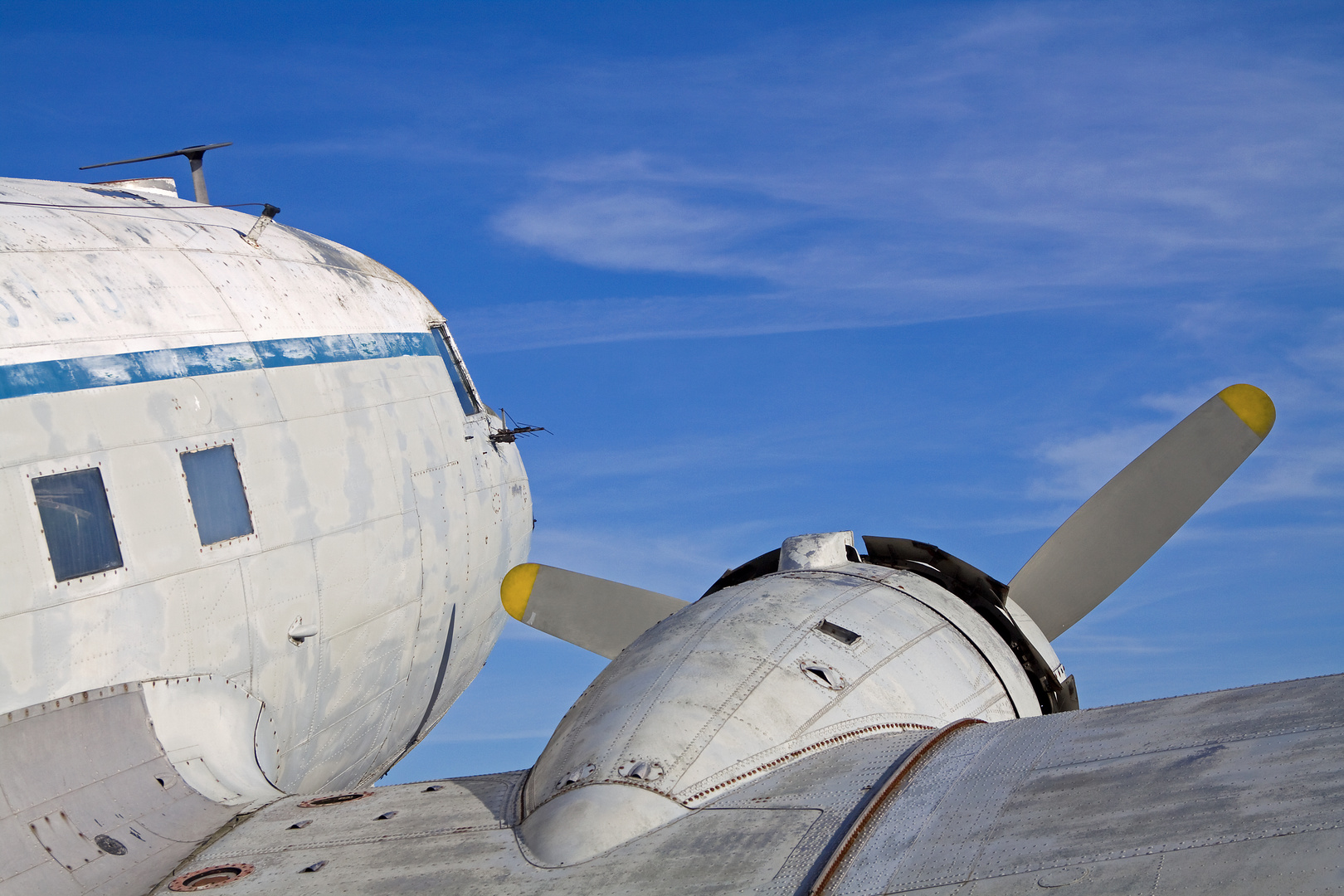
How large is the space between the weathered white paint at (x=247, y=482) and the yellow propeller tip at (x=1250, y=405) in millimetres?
7878

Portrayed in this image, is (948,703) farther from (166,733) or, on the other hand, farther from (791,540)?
(166,733)

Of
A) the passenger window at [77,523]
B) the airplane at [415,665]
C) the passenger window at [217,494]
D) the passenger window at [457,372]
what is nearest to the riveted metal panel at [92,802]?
the airplane at [415,665]

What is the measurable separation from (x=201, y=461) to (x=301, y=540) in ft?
3.81

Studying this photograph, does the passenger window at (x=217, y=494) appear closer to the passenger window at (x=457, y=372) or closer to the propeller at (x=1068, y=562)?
the propeller at (x=1068, y=562)

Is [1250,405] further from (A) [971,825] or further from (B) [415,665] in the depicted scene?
(B) [415,665]

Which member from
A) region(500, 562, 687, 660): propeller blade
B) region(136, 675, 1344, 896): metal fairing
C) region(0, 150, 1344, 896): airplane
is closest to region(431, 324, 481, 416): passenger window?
region(0, 150, 1344, 896): airplane

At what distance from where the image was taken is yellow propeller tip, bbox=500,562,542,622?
11602 mm

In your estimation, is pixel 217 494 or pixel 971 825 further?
pixel 217 494

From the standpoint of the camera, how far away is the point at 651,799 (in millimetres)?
6141

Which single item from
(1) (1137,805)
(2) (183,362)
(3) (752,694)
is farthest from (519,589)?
(1) (1137,805)

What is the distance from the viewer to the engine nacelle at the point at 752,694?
6.21 meters

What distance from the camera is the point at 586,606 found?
1154cm

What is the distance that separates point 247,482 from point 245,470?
103 millimetres

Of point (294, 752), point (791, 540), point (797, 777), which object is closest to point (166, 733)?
point (294, 752)
